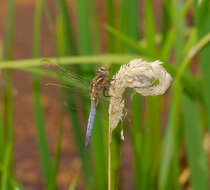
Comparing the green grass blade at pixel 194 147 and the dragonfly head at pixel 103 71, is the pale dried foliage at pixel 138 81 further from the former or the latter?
the green grass blade at pixel 194 147

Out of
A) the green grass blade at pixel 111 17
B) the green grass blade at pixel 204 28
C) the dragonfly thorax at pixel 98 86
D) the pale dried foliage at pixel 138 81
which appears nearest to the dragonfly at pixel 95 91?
the dragonfly thorax at pixel 98 86

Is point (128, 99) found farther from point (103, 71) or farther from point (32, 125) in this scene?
point (32, 125)

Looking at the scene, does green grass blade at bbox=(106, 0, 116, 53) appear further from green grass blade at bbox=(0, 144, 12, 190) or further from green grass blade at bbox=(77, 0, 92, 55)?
green grass blade at bbox=(0, 144, 12, 190)

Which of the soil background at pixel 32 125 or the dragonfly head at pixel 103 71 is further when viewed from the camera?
the soil background at pixel 32 125

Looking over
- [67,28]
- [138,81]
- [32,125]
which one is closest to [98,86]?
[138,81]

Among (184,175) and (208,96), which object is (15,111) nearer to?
(184,175)

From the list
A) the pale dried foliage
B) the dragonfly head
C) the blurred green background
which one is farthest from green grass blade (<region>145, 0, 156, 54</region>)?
the pale dried foliage
